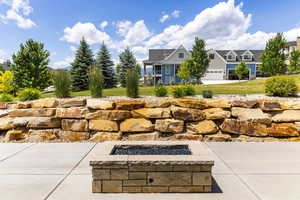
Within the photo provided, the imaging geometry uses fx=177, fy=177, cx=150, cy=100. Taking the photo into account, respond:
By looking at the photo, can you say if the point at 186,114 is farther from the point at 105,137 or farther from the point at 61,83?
the point at 61,83

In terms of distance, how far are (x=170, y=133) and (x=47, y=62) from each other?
1671 centimetres

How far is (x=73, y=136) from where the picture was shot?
4723mm

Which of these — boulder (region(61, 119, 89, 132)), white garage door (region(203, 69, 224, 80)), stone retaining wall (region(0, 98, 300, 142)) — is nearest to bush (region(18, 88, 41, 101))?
stone retaining wall (region(0, 98, 300, 142))

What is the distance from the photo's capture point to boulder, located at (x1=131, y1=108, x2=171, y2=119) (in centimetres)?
464

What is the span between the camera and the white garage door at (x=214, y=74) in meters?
29.0

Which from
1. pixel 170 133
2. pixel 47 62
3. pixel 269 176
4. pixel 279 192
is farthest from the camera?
pixel 47 62

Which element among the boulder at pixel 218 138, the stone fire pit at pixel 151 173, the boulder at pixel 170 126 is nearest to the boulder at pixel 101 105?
the boulder at pixel 170 126

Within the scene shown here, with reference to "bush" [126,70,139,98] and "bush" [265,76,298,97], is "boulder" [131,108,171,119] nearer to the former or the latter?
"bush" [126,70,139,98]

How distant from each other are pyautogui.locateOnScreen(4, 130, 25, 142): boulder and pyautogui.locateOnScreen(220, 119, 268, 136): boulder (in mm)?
5381

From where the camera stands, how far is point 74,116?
15.4 ft

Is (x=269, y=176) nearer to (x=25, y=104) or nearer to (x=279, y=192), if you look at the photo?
(x=279, y=192)

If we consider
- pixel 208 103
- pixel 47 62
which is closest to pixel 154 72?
pixel 47 62

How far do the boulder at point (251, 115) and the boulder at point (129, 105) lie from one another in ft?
7.99

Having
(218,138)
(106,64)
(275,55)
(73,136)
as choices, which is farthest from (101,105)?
(275,55)
